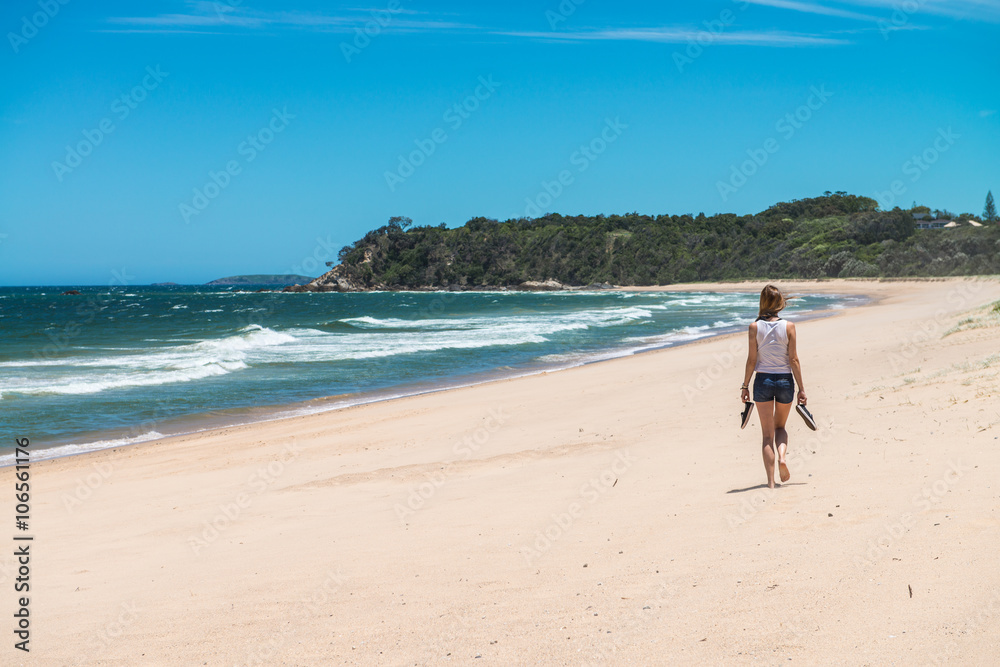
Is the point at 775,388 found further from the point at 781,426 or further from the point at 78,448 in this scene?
the point at 78,448

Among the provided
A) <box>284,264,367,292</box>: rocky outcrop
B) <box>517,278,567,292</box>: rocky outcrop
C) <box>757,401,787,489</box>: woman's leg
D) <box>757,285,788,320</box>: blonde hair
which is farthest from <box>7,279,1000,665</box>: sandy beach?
<box>284,264,367,292</box>: rocky outcrop

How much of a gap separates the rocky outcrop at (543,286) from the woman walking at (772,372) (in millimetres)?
118752

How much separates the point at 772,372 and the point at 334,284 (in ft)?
473

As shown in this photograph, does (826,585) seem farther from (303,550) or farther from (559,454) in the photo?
(559,454)

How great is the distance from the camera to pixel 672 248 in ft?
411

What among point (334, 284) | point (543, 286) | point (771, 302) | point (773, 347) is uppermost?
point (334, 284)

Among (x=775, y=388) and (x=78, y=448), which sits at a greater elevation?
(x=775, y=388)

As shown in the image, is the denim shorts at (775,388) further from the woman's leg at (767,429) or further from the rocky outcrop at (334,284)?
the rocky outcrop at (334,284)

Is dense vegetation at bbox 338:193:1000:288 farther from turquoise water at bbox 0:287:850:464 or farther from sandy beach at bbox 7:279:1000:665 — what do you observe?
sandy beach at bbox 7:279:1000:665

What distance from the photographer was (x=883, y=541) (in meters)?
4.11

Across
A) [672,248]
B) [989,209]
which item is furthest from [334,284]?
[989,209]

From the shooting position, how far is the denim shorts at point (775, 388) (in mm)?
5723

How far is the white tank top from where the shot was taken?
18.5 ft

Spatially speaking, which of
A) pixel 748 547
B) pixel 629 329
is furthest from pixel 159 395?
pixel 629 329
